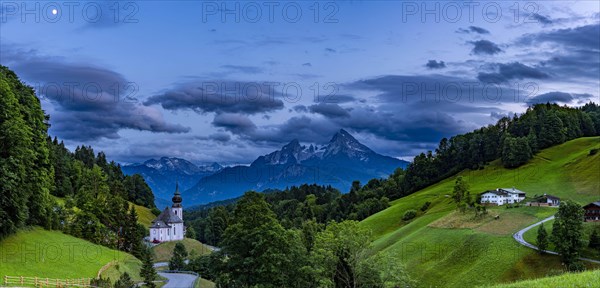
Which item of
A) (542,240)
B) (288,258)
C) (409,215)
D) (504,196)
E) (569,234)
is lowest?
(409,215)

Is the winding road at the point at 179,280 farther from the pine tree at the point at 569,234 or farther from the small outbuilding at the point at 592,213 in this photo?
the small outbuilding at the point at 592,213

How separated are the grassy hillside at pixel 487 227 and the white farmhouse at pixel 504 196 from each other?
6.18 metres

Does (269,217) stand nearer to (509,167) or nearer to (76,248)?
(76,248)

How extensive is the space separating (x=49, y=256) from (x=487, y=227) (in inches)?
3065

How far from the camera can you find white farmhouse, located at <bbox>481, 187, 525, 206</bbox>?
127125mm

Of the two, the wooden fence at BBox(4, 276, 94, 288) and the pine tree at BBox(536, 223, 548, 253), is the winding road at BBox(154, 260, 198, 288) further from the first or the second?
the pine tree at BBox(536, 223, 548, 253)

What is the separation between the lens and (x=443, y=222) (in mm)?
112250

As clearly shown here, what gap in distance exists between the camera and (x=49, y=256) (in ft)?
201

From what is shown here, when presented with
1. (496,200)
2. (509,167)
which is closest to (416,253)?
(496,200)

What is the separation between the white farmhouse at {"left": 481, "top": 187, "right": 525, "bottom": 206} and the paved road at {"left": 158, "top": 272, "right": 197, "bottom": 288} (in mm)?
78760

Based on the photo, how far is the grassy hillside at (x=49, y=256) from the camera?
174 ft

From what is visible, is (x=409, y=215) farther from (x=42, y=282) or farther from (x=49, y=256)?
(x=42, y=282)

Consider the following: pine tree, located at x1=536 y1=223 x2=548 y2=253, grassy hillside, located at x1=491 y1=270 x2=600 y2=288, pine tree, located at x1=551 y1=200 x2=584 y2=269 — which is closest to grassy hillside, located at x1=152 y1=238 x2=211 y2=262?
pine tree, located at x1=536 y1=223 x2=548 y2=253

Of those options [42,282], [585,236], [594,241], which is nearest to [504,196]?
[594,241]
